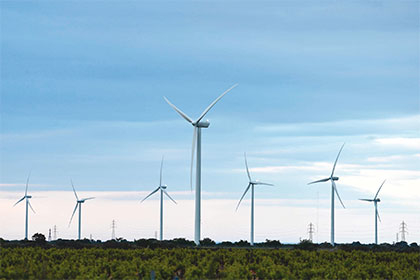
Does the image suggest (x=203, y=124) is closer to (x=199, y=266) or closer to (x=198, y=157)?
(x=198, y=157)

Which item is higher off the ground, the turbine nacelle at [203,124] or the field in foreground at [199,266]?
the turbine nacelle at [203,124]

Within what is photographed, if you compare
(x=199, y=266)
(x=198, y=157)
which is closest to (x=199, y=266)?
(x=199, y=266)

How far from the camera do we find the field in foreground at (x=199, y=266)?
160 feet

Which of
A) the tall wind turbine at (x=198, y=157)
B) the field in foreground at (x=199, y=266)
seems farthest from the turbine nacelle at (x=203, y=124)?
the field in foreground at (x=199, y=266)

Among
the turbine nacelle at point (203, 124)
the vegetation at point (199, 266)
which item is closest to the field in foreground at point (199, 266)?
the vegetation at point (199, 266)

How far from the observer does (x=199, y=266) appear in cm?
5366

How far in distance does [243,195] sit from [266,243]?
9053 mm

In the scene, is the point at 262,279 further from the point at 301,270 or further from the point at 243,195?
the point at 243,195

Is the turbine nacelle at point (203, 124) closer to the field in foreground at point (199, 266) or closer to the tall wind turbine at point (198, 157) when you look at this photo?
the tall wind turbine at point (198, 157)

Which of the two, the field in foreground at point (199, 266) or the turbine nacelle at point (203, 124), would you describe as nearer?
the field in foreground at point (199, 266)

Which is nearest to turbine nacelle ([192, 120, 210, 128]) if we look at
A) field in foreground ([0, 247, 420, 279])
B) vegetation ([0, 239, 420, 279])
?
vegetation ([0, 239, 420, 279])

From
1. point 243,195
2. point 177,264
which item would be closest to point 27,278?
point 177,264

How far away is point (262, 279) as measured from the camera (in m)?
50.2

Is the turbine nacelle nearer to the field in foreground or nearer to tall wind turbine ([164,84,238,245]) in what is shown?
tall wind turbine ([164,84,238,245])
